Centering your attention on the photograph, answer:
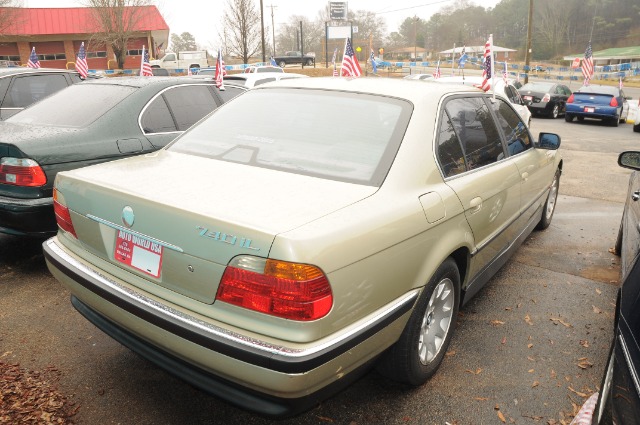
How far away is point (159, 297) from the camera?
211 centimetres

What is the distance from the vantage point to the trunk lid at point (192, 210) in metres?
1.89

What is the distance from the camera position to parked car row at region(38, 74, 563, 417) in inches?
72.3

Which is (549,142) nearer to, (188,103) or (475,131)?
(475,131)

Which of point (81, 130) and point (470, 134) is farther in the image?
point (81, 130)

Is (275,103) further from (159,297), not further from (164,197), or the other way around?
(159,297)

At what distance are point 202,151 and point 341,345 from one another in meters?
1.48

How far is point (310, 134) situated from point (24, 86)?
5976mm

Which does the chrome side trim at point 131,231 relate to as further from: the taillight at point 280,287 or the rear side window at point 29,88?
the rear side window at point 29,88

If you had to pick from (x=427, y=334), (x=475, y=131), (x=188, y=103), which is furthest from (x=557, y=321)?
(x=188, y=103)

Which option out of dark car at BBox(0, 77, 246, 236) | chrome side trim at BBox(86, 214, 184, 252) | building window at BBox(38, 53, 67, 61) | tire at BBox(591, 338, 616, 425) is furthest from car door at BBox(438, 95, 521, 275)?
building window at BBox(38, 53, 67, 61)

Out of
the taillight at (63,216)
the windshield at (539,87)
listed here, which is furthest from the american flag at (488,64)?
the windshield at (539,87)

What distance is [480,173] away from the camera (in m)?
3.06

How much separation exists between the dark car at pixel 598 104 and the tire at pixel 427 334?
16.8m

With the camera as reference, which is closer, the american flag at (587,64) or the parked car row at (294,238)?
the parked car row at (294,238)
